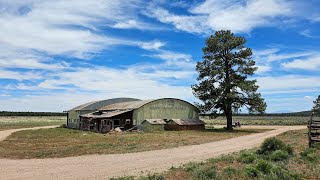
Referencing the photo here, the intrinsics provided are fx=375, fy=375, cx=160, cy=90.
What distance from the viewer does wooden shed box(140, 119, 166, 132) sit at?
5547 centimetres

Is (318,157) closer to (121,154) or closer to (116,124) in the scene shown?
(121,154)

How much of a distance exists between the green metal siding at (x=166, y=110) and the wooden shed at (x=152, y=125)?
1146 mm

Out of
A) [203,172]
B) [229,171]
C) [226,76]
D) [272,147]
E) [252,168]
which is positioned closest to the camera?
[203,172]

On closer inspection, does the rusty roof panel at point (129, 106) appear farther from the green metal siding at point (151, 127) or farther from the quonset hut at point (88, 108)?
the green metal siding at point (151, 127)

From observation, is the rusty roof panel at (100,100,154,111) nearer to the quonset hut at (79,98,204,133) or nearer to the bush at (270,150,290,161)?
the quonset hut at (79,98,204,133)

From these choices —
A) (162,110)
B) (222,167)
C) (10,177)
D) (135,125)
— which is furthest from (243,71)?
(10,177)

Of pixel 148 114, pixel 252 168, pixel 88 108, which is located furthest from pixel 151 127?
pixel 252 168

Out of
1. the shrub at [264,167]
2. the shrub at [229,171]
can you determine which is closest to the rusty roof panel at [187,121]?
the shrub at [264,167]

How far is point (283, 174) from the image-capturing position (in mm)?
15883

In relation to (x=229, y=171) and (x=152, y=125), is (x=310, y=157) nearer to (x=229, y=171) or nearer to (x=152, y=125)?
(x=229, y=171)

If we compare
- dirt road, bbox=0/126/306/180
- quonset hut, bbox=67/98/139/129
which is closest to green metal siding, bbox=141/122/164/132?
quonset hut, bbox=67/98/139/129

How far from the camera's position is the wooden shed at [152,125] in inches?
2184

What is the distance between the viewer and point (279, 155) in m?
20.1

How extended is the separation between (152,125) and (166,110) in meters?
4.91
